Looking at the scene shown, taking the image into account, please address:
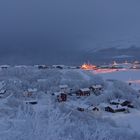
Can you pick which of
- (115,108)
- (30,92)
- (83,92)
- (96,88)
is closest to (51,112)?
(115,108)

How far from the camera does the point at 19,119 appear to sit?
4398mm

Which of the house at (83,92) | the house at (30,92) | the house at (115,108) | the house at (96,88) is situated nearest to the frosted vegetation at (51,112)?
the house at (30,92)

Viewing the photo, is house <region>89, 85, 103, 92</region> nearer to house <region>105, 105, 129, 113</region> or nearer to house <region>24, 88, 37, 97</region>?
house <region>24, 88, 37, 97</region>

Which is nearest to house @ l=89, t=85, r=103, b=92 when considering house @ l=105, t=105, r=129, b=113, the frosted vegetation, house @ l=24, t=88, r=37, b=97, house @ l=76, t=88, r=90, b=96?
the frosted vegetation

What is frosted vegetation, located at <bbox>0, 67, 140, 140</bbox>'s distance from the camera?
4309 mm

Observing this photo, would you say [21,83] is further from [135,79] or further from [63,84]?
[135,79]

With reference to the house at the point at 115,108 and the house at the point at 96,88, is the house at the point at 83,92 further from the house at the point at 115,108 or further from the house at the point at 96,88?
the house at the point at 115,108

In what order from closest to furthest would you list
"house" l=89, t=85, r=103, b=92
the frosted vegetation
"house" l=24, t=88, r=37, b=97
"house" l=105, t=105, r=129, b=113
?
the frosted vegetation → "house" l=105, t=105, r=129, b=113 → "house" l=24, t=88, r=37, b=97 → "house" l=89, t=85, r=103, b=92

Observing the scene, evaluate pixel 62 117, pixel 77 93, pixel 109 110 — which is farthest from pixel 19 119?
pixel 77 93

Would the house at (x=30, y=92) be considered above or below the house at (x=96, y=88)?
below

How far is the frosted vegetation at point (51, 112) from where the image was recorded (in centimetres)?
431

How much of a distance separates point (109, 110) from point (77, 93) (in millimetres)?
7236

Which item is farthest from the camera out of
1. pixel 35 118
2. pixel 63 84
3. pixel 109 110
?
pixel 63 84

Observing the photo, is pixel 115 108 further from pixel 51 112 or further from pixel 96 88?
pixel 51 112
